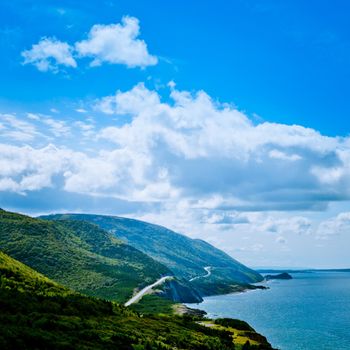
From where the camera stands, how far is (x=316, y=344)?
404 ft

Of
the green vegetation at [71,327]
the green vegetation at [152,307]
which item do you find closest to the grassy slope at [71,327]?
the green vegetation at [71,327]

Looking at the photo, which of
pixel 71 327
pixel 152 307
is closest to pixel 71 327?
pixel 71 327

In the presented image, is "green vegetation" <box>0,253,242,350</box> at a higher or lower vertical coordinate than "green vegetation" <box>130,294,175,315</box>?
higher

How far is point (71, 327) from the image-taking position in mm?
54688

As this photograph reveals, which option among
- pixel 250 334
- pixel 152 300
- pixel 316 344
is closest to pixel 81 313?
pixel 250 334

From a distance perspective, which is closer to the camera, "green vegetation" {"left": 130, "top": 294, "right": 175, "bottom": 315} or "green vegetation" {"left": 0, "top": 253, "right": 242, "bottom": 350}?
"green vegetation" {"left": 0, "top": 253, "right": 242, "bottom": 350}

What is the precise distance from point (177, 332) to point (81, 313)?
19.2 m

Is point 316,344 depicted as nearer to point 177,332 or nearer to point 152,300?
point 177,332

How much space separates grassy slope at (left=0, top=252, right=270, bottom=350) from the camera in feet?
144

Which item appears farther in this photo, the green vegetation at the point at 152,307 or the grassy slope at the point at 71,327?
the green vegetation at the point at 152,307

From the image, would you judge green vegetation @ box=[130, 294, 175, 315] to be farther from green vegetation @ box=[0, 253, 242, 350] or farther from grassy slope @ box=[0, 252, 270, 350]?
grassy slope @ box=[0, 252, 270, 350]

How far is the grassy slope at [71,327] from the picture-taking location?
144 feet

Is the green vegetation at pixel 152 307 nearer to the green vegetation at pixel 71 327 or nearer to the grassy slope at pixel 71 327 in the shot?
the green vegetation at pixel 71 327

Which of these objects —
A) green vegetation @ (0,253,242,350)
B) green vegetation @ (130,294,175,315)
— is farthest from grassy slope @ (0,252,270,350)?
green vegetation @ (130,294,175,315)
